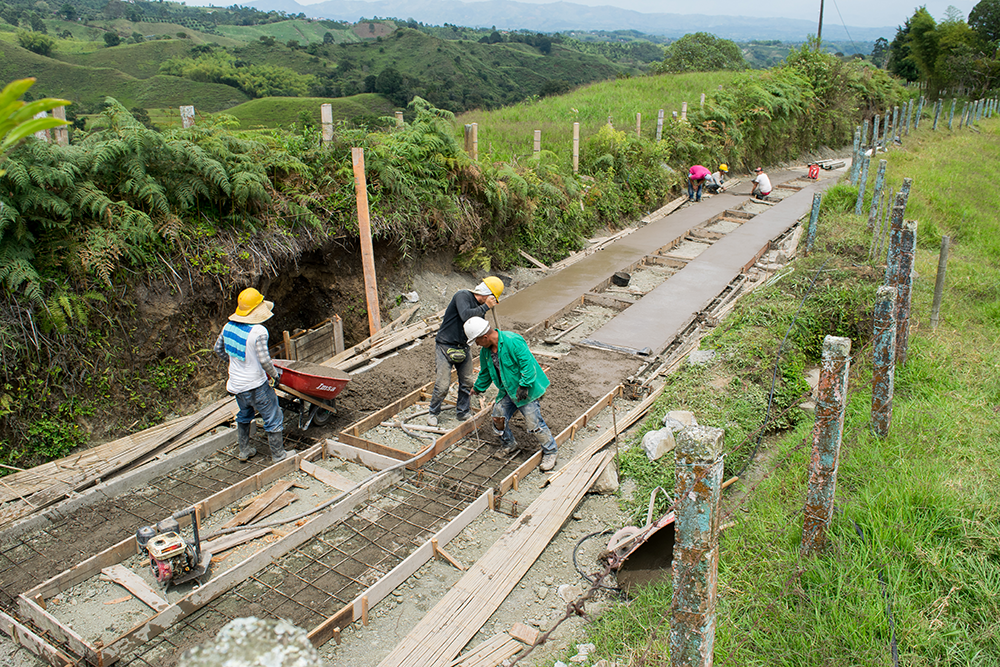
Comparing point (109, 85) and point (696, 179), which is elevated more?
point (109, 85)

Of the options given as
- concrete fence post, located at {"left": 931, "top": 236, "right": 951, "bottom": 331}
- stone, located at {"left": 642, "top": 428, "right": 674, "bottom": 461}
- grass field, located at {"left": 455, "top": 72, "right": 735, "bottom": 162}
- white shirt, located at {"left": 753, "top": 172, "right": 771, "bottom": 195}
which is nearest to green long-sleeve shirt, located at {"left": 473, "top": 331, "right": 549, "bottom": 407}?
stone, located at {"left": 642, "top": 428, "right": 674, "bottom": 461}

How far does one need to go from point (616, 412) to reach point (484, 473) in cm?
185

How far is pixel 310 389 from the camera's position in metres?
6.64

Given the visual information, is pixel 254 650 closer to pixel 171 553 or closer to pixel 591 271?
pixel 171 553

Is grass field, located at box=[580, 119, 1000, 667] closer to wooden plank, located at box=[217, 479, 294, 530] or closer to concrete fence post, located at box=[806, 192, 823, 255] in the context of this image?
→ concrete fence post, located at box=[806, 192, 823, 255]

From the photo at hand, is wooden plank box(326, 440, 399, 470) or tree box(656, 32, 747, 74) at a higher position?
tree box(656, 32, 747, 74)

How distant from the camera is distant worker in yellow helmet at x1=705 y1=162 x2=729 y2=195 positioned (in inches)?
716

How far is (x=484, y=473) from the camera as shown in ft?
21.0

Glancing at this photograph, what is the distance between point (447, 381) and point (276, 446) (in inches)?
72.7

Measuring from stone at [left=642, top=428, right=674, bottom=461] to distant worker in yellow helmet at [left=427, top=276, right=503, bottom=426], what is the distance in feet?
7.05

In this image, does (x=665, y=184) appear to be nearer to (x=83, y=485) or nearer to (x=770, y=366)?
(x=770, y=366)

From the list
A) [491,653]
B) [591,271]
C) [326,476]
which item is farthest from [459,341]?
[591,271]

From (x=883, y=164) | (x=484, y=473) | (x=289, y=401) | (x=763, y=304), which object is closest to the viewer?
(x=484, y=473)

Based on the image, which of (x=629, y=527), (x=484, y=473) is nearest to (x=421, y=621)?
(x=629, y=527)
